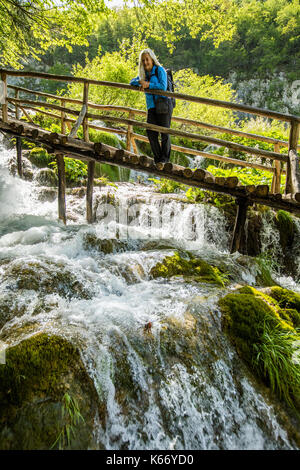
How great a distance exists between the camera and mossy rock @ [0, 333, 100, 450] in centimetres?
163

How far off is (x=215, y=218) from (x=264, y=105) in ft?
136

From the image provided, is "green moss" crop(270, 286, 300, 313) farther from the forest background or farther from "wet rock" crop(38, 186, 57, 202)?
the forest background

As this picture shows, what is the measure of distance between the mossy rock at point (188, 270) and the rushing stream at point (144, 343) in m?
0.17

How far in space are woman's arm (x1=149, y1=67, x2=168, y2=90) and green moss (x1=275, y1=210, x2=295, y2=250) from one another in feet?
14.3

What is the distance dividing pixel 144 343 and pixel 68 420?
907 millimetres

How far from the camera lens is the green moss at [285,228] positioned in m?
6.44

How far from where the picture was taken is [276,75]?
40.2 metres

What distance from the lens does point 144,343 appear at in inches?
96.5

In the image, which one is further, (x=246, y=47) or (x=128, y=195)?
(x=246, y=47)

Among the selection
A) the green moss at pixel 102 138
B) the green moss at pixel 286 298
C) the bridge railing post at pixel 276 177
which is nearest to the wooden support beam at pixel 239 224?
the bridge railing post at pixel 276 177

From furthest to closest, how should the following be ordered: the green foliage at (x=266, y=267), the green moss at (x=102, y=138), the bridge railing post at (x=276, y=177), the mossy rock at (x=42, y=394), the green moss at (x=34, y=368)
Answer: the green moss at (x=102, y=138) < the bridge railing post at (x=276, y=177) < the green foliage at (x=266, y=267) < the green moss at (x=34, y=368) < the mossy rock at (x=42, y=394)

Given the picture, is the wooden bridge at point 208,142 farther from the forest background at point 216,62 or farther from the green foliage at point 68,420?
the forest background at point 216,62
